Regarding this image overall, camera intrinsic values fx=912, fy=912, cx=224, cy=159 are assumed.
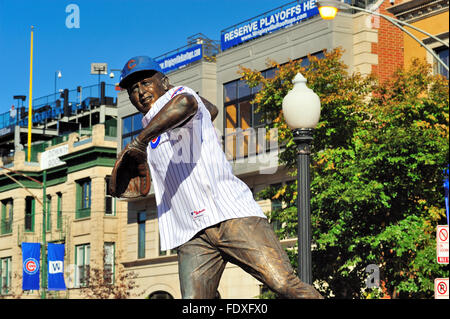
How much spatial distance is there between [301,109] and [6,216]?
4864cm

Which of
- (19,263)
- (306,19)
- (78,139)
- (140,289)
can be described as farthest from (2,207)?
(306,19)

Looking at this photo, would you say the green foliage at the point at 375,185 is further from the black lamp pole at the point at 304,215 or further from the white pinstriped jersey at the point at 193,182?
the white pinstriped jersey at the point at 193,182

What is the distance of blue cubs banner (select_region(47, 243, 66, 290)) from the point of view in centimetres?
4134

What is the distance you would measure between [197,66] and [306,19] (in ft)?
22.6

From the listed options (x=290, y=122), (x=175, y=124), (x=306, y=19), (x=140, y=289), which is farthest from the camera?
(x=140, y=289)

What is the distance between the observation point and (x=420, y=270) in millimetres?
20719

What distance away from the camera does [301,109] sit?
1109 centimetres

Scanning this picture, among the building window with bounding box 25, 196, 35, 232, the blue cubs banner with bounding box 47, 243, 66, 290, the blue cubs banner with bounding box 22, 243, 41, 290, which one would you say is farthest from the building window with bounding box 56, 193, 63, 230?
the blue cubs banner with bounding box 47, 243, 66, 290

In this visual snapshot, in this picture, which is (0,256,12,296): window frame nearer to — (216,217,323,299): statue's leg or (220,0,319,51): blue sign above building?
(220,0,319,51): blue sign above building

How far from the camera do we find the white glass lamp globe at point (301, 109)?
11.1m

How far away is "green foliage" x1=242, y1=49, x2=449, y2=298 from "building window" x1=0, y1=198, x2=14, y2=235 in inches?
1404

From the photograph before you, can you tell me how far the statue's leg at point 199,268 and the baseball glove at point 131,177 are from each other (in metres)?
0.48

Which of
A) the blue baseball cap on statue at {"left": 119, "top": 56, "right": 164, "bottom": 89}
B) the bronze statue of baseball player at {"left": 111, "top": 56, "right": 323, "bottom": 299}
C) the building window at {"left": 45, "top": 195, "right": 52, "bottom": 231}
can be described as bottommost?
the bronze statue of baseball player at {"left": 111, "top": 56, "right": 323, "bottom": 299}

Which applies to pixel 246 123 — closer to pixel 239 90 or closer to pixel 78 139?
pixel 239 90
